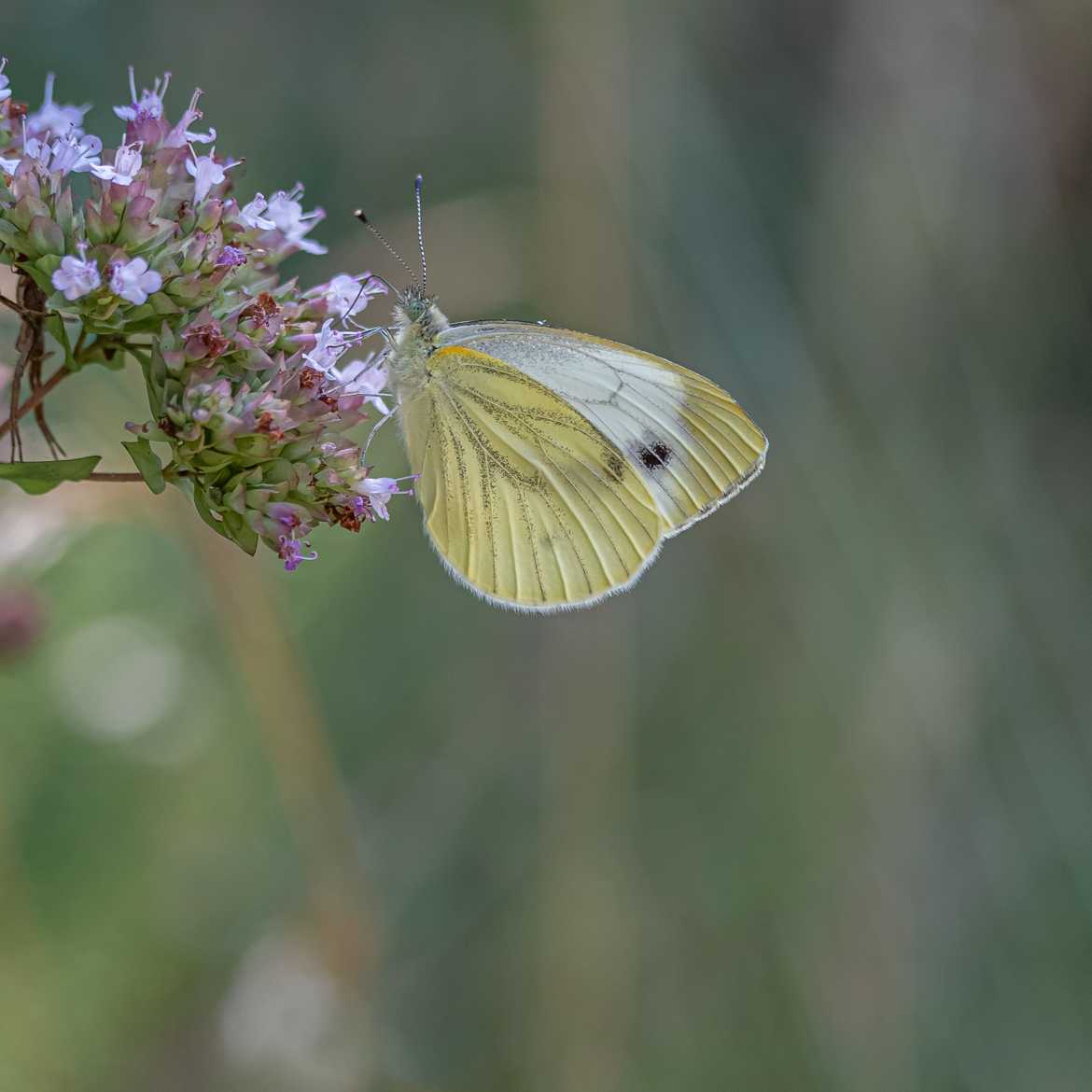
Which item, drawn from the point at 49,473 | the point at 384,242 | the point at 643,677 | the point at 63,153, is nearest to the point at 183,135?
the point at 63,153

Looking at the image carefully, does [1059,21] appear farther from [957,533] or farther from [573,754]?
[573,754]

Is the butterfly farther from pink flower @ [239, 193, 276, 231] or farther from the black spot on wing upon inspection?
pink flower @ [239, 193, 276, 231]

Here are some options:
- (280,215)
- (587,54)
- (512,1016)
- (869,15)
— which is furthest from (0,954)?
(869,15)

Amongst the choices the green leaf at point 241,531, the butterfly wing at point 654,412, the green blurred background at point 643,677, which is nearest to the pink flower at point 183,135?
the green leaf at point 241,531

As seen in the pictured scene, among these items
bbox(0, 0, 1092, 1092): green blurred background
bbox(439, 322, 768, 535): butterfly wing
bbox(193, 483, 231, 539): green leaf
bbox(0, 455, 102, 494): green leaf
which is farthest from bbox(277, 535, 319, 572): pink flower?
bbox(0, 0, 1092, 1092): green blurred background

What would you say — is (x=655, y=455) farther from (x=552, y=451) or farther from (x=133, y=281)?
(x=133, y=281)

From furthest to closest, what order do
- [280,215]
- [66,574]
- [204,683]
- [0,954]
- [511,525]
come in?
[204,683] → [66,574] → [0,954] → [511,525] → [280,215]
